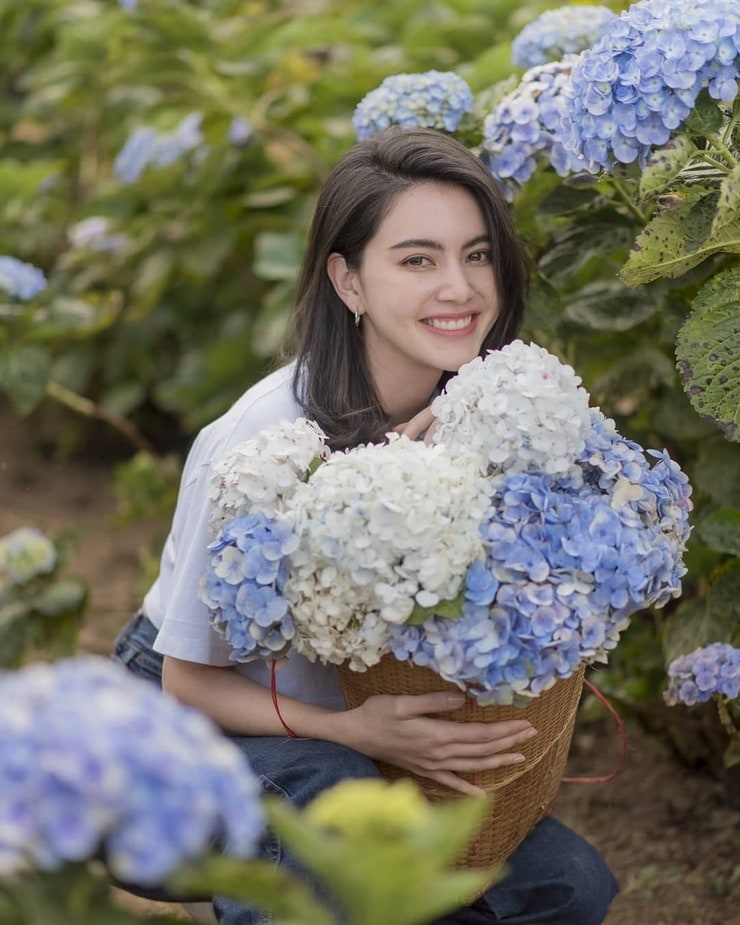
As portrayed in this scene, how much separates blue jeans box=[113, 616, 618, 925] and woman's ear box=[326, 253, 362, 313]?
2.09ft

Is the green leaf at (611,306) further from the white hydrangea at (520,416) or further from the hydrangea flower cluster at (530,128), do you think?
the white hydrangea at (520,416)

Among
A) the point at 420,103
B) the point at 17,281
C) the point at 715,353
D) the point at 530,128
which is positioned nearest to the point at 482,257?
the point at 530,128

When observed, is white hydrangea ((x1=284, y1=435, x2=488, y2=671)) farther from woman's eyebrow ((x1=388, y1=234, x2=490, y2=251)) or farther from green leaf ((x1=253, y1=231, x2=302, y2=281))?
green leaf ((x1=253, y1=231, x2=302, y2=281))

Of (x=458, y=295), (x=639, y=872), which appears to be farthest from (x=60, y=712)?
(x=639, y=872)

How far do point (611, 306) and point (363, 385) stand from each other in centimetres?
47

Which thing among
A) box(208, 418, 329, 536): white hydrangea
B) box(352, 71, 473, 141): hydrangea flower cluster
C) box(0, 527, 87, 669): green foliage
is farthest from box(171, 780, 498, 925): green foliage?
box(0, 527, 87, 669): green foliage

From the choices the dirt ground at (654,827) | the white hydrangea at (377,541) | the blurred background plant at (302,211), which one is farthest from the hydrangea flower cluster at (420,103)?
the dirt ground at (654,827)

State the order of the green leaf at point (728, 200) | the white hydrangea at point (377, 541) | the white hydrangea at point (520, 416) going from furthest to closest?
the green leaf at point (728, 200), the white hydrangea at point (520, 416), the white hydrangea at point (377, 541)

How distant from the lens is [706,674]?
2020 millimetres

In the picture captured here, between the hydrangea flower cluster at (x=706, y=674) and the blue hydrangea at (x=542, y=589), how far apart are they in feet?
1.45

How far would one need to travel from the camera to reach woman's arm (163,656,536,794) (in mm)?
1685

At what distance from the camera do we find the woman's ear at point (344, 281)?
7.08ft

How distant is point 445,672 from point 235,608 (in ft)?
A: 0.85

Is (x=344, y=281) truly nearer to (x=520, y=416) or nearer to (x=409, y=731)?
(x=520, y=416)
